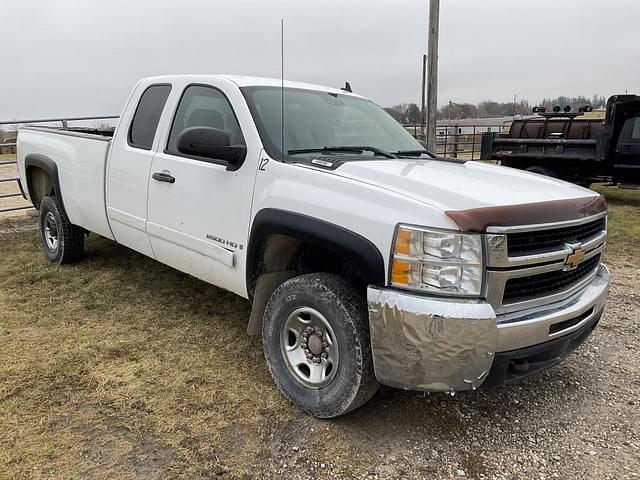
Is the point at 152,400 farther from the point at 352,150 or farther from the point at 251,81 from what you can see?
the point at 251,81

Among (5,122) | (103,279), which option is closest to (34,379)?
(103,279)

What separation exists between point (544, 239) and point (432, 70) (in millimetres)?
7446

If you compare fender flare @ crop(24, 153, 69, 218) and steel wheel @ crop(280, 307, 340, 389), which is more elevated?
fender flare @ crop(24, 153, 69, 218)

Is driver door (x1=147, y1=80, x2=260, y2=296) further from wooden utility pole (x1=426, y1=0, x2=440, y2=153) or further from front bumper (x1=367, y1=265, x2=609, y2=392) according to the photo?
wooden utility pole (x1=426, y1=0, x2=440, y2=153)

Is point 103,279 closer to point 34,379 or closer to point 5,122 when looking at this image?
point 34,379

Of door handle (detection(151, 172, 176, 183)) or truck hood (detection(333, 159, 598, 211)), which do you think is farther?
door handle (detection(151, 172, 176, 183))

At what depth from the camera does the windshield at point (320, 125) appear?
3.31 meters

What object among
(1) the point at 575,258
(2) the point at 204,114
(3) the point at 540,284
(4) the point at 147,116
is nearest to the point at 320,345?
(3) the point at 540,284

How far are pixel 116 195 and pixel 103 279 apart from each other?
1.28 meters

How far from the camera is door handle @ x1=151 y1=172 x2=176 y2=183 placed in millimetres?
3695

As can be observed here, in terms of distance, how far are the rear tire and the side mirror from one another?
293cm

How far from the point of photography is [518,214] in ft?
7.94

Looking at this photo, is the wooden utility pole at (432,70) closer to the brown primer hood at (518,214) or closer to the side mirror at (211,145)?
the side mirror at (211,145)

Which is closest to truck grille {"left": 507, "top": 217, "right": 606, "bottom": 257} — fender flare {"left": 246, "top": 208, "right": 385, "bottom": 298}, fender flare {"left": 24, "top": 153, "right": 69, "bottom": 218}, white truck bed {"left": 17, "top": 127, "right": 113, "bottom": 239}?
fender flare {"left": 246, "top": 208, "right": 385, "bottom": 298}
